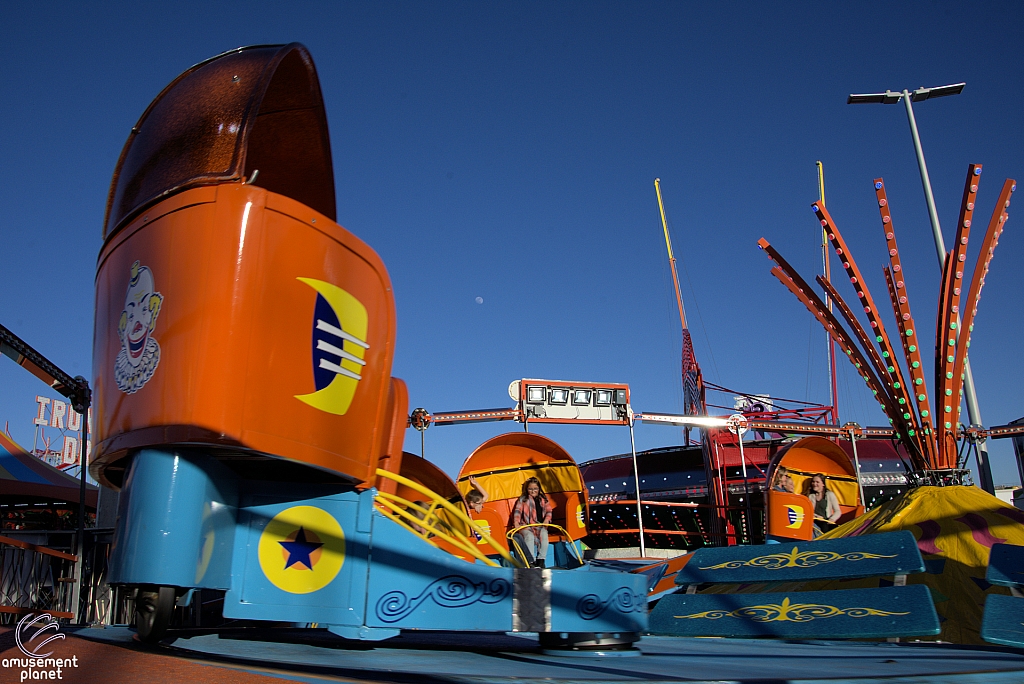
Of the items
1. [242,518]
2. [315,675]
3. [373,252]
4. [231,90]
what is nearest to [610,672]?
[315,675]

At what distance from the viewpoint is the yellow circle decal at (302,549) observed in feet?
13.8

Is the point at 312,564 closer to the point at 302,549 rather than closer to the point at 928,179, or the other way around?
the point at 302,549

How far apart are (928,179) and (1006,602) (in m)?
10.0

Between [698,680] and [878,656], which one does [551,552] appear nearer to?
[878,656]

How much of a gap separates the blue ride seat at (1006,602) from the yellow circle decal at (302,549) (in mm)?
4911

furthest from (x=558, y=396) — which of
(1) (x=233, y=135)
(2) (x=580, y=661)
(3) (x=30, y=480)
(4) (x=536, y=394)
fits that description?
(3) (x=30, y=480)

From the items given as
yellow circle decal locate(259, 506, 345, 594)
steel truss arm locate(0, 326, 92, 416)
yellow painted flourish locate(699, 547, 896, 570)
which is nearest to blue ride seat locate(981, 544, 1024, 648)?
yellow painted flourish locate(699, 547, 896, 570)

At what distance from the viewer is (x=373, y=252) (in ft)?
15.3

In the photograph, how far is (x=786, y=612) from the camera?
639cm

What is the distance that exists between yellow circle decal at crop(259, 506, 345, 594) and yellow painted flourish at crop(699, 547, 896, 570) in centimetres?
459

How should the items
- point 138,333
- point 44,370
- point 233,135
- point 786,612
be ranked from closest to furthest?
point 138,333
point 233,135
point 786,612
point 44,370

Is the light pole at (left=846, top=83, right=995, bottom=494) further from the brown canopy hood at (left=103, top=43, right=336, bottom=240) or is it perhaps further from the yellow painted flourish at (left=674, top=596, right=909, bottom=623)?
the brown canopy hood at (left=103, top=43, right=336, bottom=240)

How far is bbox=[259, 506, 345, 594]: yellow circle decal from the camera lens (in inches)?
166

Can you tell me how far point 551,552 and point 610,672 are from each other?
6.25 m
